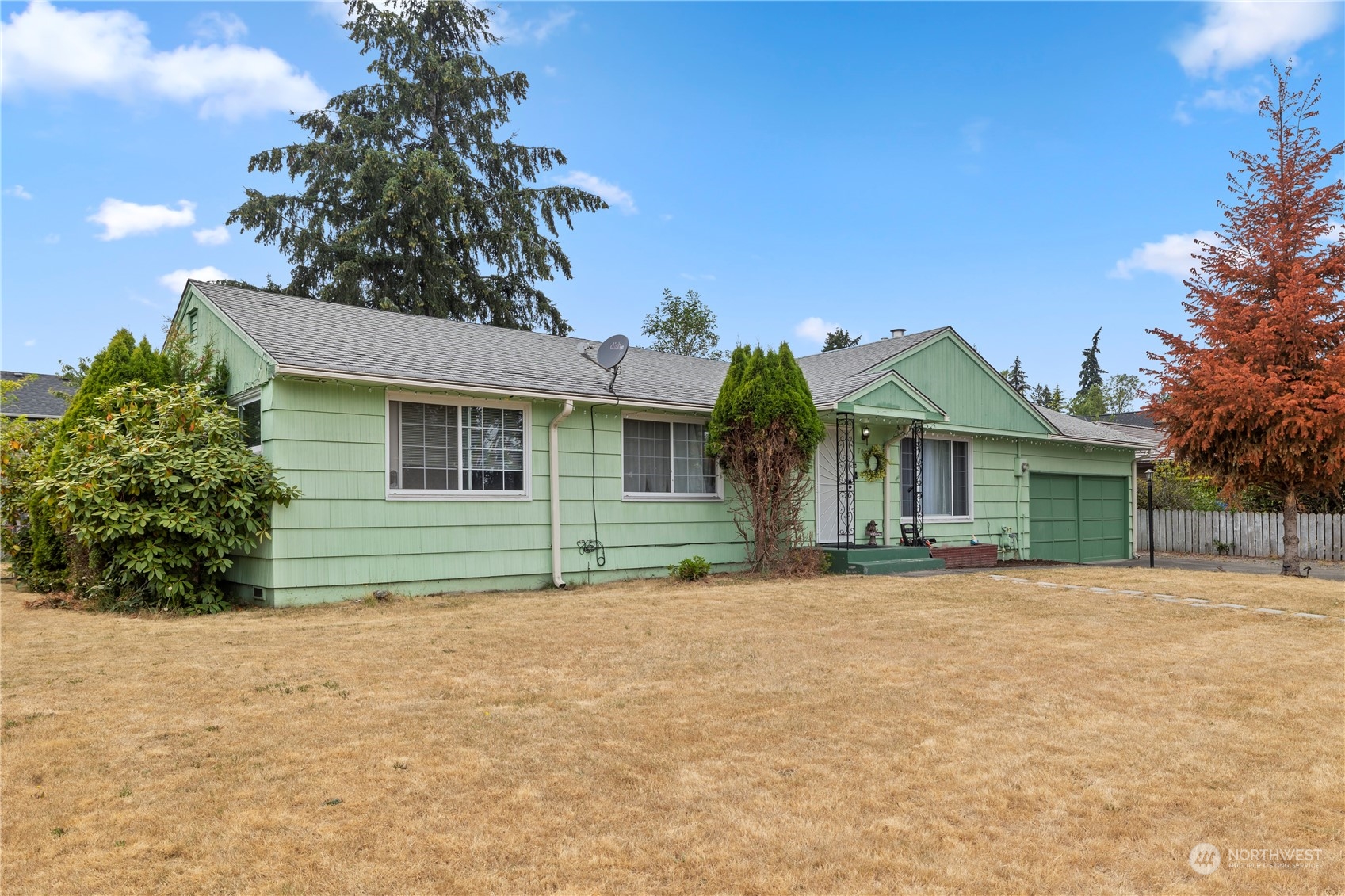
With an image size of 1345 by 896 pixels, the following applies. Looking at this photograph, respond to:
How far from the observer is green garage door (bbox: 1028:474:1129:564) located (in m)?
17.6

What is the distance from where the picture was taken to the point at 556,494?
1117 centimetres

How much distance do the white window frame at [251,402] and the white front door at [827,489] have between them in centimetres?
817

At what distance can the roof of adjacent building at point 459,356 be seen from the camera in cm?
994

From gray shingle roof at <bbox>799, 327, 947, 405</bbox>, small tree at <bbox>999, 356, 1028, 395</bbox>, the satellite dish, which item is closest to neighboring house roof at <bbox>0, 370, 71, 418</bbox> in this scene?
the satellite dish

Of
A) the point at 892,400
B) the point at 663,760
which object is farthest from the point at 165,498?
the point at 892,400

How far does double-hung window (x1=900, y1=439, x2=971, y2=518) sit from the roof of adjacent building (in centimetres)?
187

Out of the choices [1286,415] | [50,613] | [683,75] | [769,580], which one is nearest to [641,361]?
[769,580]

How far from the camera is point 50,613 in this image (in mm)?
8789

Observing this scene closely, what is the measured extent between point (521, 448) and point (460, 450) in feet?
2.82

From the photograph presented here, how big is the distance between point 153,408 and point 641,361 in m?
7.65

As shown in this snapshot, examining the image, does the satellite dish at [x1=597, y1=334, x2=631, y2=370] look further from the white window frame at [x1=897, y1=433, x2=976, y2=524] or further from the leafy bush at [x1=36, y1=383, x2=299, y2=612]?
the white window frame at [x1=897, y1=433, x2=976, y2=524]

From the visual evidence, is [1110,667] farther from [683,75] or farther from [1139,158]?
[683,75]

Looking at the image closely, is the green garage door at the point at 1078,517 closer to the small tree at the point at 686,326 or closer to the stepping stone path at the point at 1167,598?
the stepping stone path at the point at 1167,598

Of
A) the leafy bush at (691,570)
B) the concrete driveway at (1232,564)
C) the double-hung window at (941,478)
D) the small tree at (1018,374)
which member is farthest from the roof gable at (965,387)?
the small tree at (1018,374)
